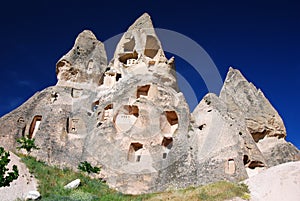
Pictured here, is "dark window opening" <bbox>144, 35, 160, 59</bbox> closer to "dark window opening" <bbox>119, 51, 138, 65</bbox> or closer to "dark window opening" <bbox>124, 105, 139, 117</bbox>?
"dark window opening" <bbox>119, 51, 138, 65</bbox>

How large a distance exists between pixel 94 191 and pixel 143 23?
19702 millimetres

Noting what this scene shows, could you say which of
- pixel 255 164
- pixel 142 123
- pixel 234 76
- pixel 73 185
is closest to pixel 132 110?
pixel 142 123

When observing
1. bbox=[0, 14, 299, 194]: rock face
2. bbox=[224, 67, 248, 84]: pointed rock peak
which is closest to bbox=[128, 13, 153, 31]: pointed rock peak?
bbox=[0, 14, 299, 194]: rock face

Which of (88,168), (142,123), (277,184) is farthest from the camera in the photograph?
(142,123)

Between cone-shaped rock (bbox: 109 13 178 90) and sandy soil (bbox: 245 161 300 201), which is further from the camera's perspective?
cone-shaped rock (bbox: 109 13 178 90)

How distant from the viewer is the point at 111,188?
73.6 ft

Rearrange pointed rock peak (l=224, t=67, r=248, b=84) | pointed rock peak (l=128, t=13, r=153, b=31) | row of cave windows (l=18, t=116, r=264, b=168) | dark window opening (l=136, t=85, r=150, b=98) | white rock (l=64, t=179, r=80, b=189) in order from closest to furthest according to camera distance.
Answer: white rock (l=64, t=179, r=80, b=189)
row of cave windows (l=18, t=116, r=264, b=168)
dark window opening (l=136, t=85, r=150, b=98)
pointed rock peak (l=224, t=67, r=248, b=84)
pointed rock peak (l=128, t=13, r=153, b=31)

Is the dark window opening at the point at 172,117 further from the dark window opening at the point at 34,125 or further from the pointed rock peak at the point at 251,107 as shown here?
the dark window opening at the point at 34,125

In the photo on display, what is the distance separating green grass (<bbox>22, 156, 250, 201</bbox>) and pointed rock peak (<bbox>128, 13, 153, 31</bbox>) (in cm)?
1678

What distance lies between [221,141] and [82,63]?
696 inches

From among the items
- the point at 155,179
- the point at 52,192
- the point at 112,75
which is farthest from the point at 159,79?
the point at 52,192

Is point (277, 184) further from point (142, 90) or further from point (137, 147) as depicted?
point (142, 90)

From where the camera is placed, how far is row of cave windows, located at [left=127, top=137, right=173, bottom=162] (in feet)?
80.8

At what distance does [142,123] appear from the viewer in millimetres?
25766
